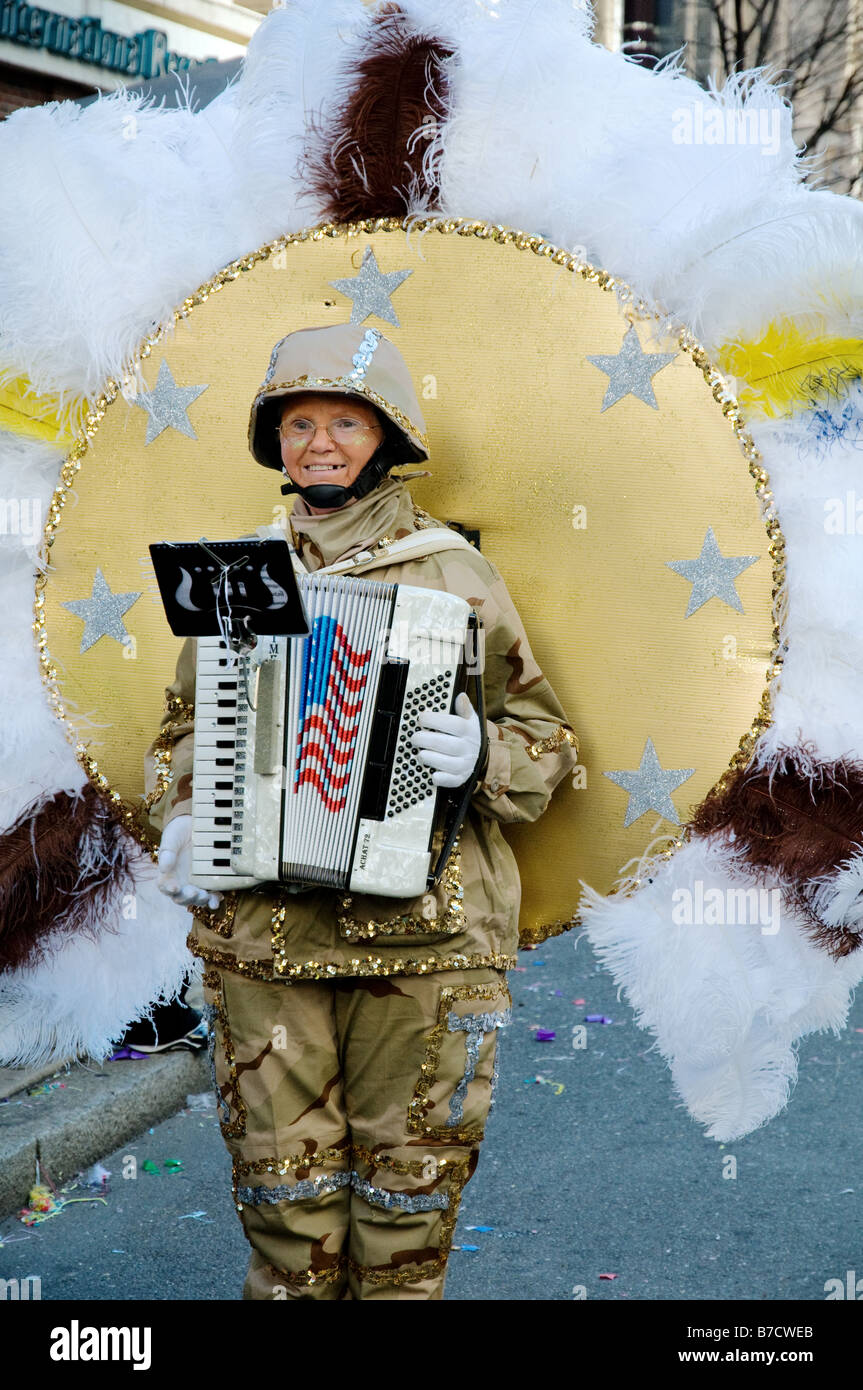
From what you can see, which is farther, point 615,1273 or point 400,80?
point 615,1273

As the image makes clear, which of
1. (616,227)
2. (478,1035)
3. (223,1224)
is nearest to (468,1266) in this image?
(223,1224)

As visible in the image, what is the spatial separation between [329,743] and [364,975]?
47 cm

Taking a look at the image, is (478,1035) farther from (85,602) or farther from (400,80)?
(400,80)

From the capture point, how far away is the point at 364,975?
9.11 feet

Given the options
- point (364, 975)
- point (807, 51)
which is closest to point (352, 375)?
point (364, 975)

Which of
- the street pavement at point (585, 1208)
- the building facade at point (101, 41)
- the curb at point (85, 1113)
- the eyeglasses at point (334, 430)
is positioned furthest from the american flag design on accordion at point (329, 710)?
the building facade at point (101, 41)

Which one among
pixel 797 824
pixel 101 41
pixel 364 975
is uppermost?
pixel 101 41

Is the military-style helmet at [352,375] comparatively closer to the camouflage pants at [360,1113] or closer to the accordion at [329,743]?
the accordion at [329,743]

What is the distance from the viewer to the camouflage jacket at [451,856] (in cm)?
276

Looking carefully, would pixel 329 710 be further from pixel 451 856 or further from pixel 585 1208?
pixel 585 1208

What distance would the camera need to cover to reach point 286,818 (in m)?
2.68

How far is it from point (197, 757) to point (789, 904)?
127 cm

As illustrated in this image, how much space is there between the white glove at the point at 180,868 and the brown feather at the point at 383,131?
54.2 inches

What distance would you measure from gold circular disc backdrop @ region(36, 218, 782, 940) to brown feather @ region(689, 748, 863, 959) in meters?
0.07
